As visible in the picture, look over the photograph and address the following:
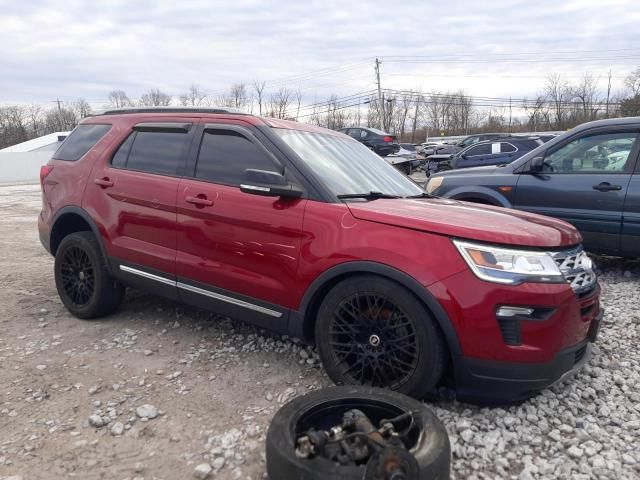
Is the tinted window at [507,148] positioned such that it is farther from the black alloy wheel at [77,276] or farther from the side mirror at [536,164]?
the black alloy wheel at [77,276]

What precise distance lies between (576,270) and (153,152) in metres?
3.15

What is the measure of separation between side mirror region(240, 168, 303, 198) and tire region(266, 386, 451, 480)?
1256 mm

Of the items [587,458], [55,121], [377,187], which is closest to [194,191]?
[377,187]

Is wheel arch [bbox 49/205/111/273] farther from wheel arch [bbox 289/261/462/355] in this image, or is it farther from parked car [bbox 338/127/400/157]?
parked car [bbox 338/127/400/157]

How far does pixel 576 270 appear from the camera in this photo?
9.74 feet

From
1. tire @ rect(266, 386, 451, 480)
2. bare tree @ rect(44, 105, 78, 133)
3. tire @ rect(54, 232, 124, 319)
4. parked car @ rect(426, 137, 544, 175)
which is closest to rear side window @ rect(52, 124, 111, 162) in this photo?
tire @ rect(54, 232, 124, 319)

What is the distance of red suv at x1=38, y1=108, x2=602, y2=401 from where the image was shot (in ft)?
8.89

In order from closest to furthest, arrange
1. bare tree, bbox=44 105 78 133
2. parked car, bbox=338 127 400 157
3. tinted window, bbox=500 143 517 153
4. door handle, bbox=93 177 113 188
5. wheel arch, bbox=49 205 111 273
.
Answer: door handle, bbox=93 177 113 188 → wheel arch, bbox=49 205 111 273 → tinted window, bbox=500 143 517 153 → parked car, bbox=338 127 400 157 → bare tree, bbox=44 105 78 133

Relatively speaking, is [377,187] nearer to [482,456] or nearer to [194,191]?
[194,191]

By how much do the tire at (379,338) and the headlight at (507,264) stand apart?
0.37 meters

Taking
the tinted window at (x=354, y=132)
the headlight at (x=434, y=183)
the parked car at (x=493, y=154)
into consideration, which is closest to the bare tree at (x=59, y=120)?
the tinted window at (x=354, y=132)

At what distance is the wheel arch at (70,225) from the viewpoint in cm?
430

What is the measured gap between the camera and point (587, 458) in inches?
101

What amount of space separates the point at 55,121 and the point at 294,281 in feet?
278
